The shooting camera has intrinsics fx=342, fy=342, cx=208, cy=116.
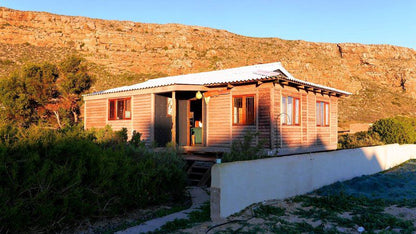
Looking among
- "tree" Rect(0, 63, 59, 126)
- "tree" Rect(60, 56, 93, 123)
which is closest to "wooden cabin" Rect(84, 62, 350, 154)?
"tree" Rect(0, 63, 59, 126)

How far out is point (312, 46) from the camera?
58344mm

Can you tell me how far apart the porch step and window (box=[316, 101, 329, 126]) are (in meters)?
6.15

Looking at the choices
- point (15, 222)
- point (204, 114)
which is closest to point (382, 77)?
point (204, 114)

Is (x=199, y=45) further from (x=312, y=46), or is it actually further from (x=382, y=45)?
(x=382, y=45)

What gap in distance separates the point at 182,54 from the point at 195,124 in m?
36.4

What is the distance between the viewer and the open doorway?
14.4 meters

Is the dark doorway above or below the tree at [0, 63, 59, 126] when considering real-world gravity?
below

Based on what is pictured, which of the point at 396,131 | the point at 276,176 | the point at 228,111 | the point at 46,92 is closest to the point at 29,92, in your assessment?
the point at 46,92

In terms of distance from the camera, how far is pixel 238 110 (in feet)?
40.2

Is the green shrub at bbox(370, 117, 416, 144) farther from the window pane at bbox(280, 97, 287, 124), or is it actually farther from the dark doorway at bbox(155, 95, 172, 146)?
the dark doorway at bbox(155, 95, 172, 146)

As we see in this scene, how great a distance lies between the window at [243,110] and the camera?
11852 millimetres

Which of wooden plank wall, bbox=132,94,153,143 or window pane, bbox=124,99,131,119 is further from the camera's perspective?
window pane, bbox=124,99,131,119

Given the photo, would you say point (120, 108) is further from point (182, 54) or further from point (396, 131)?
point (182, 54)

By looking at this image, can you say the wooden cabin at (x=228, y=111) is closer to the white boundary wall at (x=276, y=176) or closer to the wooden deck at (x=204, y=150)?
the wooden deck at (x=204, y=150)
